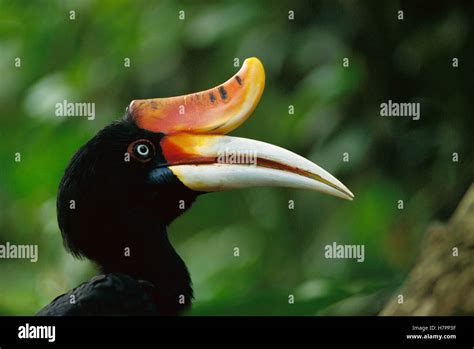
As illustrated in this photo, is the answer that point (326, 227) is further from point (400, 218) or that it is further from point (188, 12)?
point (188, 12)

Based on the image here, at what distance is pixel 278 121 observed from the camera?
4.47m

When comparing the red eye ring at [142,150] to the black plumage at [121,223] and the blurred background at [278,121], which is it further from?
the blurred background at [278,121]

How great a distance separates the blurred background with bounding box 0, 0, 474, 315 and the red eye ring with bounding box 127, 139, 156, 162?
28cm

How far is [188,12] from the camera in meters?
4.49

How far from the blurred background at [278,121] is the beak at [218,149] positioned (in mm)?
161

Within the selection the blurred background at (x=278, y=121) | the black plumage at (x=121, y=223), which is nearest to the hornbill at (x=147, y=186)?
the black plumage at (x=121, y=223)

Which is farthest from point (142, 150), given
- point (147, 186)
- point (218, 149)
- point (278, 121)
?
point (278, 121)

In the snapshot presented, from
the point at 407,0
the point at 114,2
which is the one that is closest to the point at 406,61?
the point at 407,0

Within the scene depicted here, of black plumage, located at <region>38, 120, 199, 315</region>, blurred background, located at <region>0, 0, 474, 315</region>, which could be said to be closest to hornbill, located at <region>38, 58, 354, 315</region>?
black plumage, located at <region>38, 120, 199, 315</region>

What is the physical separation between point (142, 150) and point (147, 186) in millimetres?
154

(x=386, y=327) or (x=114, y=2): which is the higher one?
(x=114, y=2)

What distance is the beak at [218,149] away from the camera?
165 inches

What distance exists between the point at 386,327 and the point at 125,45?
1.74m

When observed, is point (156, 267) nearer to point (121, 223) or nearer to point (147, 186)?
point (121, 223)
